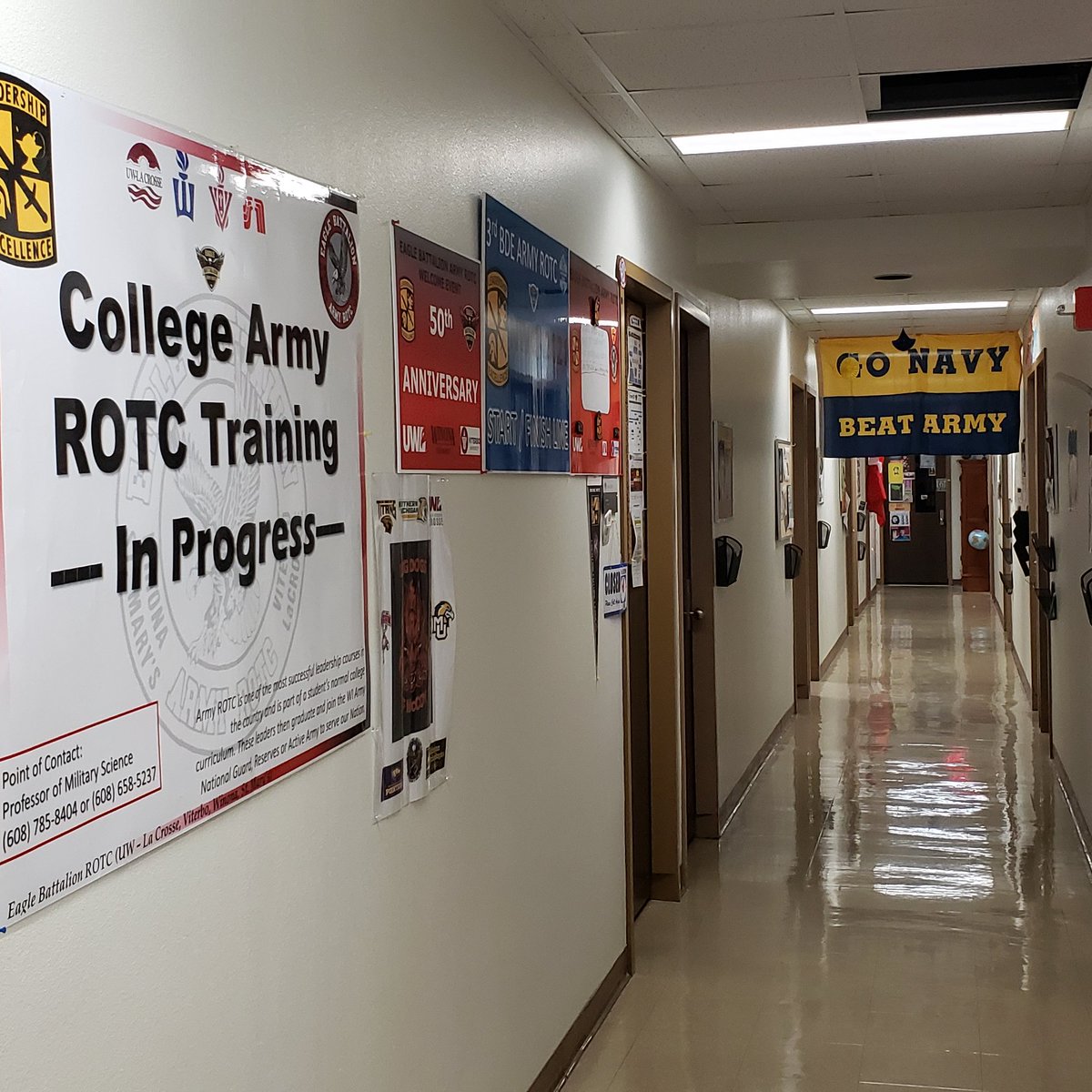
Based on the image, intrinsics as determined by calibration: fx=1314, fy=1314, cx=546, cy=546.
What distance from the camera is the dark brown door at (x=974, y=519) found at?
19.0m

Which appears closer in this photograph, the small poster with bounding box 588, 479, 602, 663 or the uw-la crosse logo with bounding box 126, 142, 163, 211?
the uw-la crosse logo with bounding box 126, 142, 163, 211

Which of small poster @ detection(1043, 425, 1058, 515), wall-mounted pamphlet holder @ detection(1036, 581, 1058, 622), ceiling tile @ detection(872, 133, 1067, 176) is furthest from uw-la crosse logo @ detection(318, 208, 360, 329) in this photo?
wall-mounted pamphlet holder @ detection(1036, 581, 1058, 622)

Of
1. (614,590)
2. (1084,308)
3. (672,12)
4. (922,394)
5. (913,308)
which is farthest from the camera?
(922,394)

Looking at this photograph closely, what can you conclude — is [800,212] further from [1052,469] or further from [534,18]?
[534,18]

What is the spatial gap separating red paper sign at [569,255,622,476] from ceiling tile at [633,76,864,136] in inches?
20.9

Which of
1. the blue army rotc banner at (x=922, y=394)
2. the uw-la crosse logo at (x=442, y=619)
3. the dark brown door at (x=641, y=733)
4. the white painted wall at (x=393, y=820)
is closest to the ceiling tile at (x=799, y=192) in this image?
the dark brown door at (x=641, y=733)

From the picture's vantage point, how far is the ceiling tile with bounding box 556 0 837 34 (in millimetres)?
3072

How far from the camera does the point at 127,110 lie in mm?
1627

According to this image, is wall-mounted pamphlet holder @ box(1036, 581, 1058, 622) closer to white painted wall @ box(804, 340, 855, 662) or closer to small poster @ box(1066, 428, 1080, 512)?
small poster @ box(1066, 428, 1080, 512)

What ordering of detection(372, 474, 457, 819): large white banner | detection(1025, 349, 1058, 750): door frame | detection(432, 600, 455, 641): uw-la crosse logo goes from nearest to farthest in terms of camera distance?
detection(372, 474, 457, 819): large white banner → detection(432, 600, 455, 641): uw-la crosse logo → detection(1025, 349, 1058, 750): door frame

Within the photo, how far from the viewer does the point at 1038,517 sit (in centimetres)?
809

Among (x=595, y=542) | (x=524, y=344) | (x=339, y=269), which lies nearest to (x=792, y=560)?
(x=595, y=542)

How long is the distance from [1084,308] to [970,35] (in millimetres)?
1572

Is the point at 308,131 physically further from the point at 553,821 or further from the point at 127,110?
the point at 553,821
